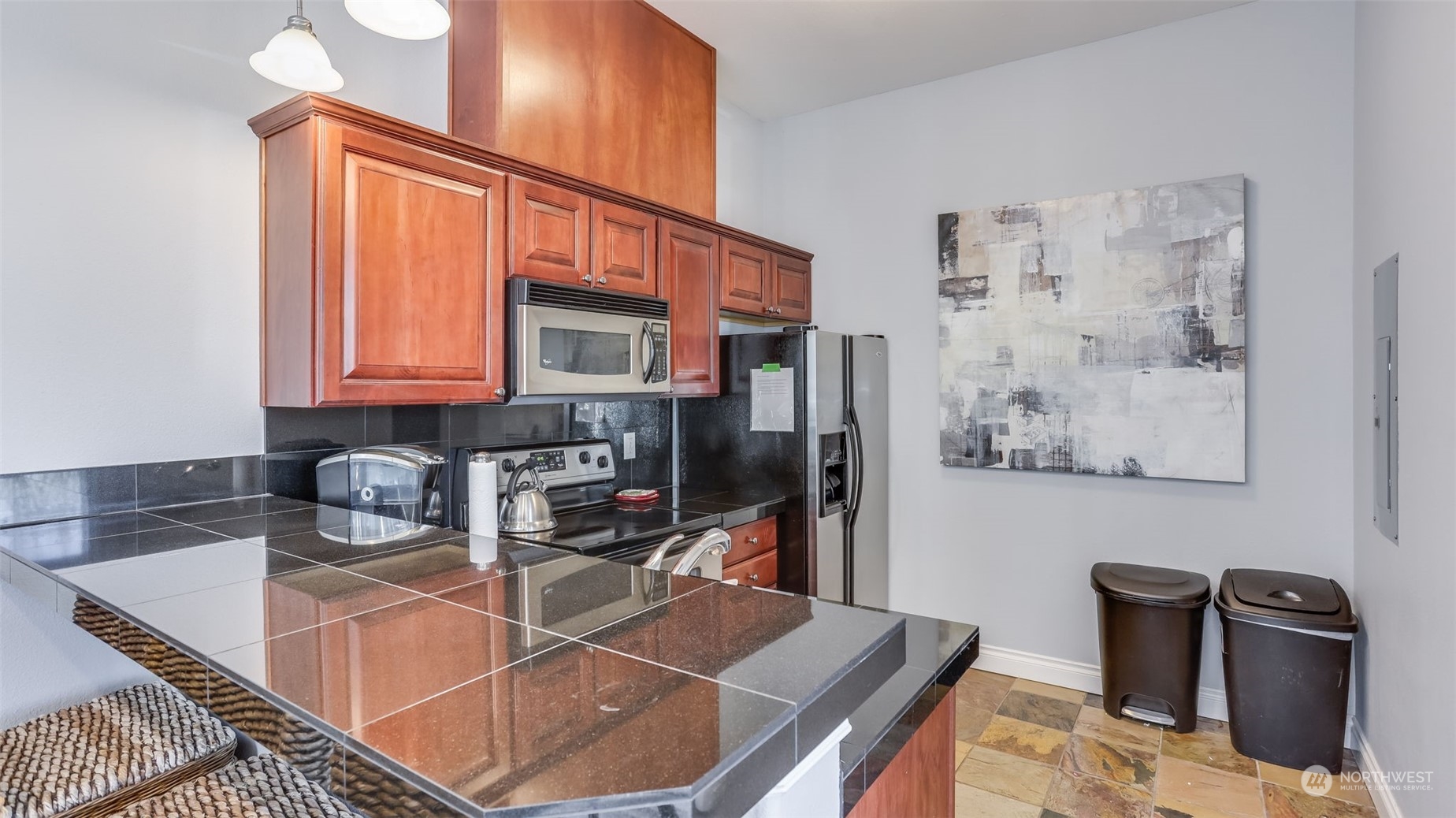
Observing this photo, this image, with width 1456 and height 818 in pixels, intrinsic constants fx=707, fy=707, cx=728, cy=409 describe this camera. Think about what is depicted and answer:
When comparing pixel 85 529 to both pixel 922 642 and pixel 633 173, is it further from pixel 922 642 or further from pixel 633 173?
pixel 633 173

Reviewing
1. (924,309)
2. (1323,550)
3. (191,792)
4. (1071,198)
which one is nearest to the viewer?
(191,792)

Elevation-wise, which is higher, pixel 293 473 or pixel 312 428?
pixel 312 428

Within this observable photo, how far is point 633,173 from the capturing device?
2.83 m

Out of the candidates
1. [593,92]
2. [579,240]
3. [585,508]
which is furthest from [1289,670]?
[593,92]

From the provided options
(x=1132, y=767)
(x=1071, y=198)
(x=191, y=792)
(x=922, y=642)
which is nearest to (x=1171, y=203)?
(x=1071, y=198)

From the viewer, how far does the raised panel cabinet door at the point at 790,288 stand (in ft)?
11.6

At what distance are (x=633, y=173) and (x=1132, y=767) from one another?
2.85 metres

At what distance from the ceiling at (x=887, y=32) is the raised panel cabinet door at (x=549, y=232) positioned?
42.5 inches

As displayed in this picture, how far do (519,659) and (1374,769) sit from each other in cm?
287

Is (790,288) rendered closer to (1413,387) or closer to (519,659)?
(1413,387)

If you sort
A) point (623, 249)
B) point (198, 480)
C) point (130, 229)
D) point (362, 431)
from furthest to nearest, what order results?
point (623, 249), point (362, 431), point (198, 480), point (130, 229)

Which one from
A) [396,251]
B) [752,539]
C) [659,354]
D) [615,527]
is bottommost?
[752,539]

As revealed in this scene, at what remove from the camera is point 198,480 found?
1.90m

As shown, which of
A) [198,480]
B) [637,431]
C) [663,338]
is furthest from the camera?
[637,431]
